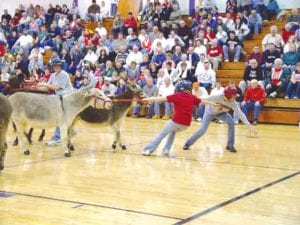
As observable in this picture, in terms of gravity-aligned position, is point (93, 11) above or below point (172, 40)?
above

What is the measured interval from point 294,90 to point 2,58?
13899 millimetres

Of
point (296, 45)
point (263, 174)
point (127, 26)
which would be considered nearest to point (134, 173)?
point (263, 174)

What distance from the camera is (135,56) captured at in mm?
22906

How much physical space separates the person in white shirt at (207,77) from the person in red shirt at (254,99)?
185 centimetres

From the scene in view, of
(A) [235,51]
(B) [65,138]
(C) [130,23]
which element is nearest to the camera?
(B) [65,138]

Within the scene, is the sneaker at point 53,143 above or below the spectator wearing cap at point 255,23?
below

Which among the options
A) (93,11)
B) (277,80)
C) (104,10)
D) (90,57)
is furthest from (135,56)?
(104,10)

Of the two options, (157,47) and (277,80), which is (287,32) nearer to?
(277,80)

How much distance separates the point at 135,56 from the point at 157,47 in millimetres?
1168

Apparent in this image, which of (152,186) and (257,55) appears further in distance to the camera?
(257,55)

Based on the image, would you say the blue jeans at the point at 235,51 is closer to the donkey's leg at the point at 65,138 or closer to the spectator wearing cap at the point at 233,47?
the spectator wearing cap at the point at 233,47

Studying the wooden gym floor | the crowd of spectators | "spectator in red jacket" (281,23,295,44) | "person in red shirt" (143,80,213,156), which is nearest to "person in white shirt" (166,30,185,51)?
the crowd of spectators

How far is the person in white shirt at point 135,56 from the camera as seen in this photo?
74.6 feet

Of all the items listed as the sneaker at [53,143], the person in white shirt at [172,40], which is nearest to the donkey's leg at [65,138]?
the sneaker at [53,143]
